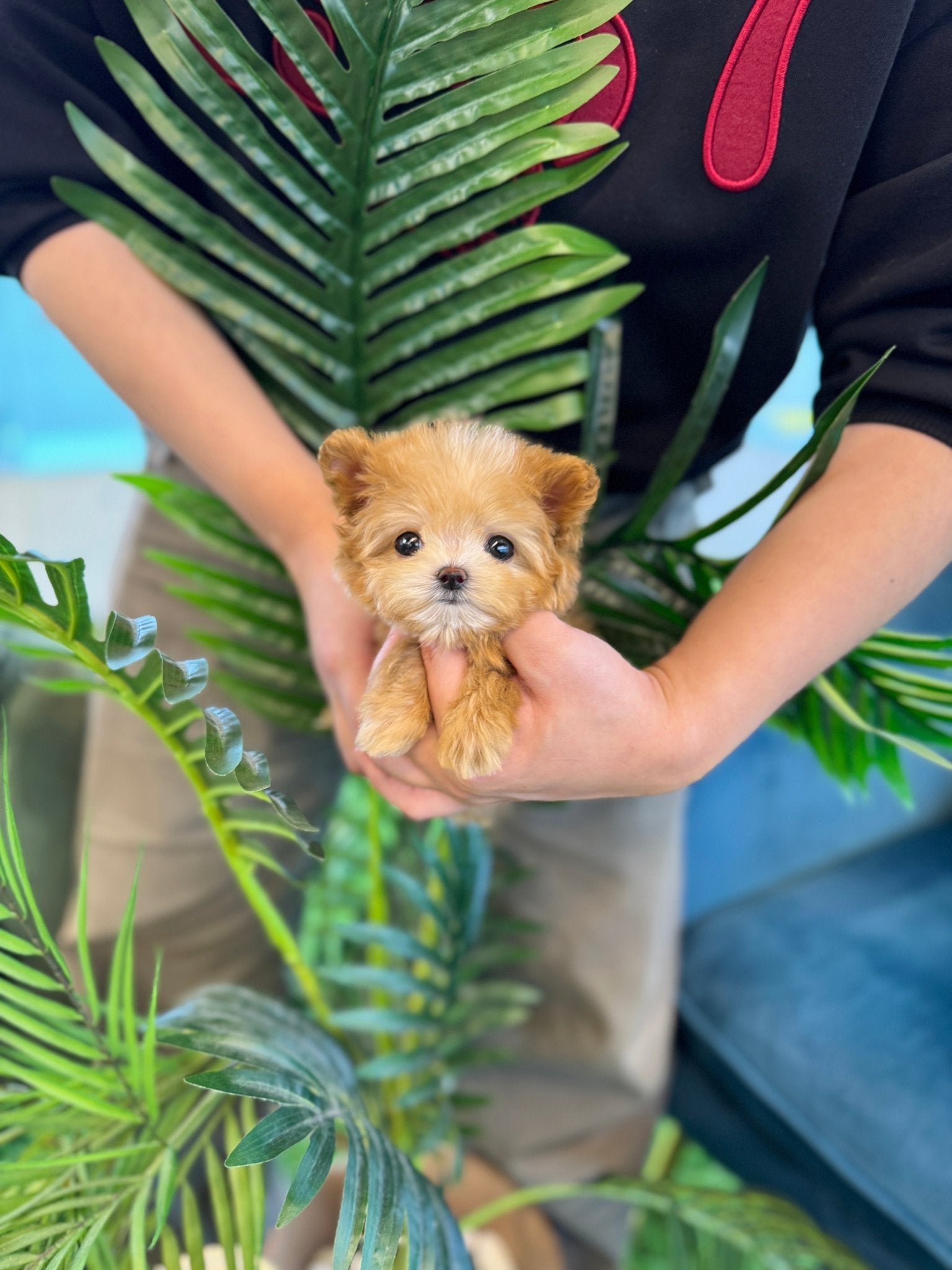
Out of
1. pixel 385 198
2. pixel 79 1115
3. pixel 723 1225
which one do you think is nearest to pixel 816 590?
pixel 385 198

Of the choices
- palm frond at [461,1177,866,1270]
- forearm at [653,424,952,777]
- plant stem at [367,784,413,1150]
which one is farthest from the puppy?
palm frond at [461,1177,866,1270]

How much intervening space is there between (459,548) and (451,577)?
18mm

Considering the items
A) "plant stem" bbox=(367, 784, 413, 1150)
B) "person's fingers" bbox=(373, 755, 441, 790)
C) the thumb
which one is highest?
the thumb

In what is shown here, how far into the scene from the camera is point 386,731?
54 centimetres

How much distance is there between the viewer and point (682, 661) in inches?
23.6

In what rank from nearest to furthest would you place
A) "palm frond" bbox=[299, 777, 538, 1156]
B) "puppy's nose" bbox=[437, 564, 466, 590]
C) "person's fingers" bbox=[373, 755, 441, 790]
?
"puppy's nose" bbox=[437, 564, 466, 590] → "person's fingers" bbox=[373, 755, 441, 790] → "palm frond" bbox=[299, 777, 538, 1156]

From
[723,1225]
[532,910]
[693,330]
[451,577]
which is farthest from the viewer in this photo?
[532,910]

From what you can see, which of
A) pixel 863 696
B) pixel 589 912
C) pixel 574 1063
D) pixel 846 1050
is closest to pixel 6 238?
pixel 863 696

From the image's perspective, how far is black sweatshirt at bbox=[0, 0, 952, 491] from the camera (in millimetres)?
580

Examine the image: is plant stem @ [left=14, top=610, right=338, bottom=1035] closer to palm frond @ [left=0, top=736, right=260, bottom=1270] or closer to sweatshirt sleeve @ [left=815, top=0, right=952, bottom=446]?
palm frond @ [left=0, top=736, right=260, bottom=1270]

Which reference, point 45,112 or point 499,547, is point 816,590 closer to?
point 499,547

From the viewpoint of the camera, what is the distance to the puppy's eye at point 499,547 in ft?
1.65

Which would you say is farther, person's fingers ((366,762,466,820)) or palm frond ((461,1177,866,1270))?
palm frond ((461,1177,866,1270))

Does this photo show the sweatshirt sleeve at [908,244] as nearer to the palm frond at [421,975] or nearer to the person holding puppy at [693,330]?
the person holding puppy at [693,330]
